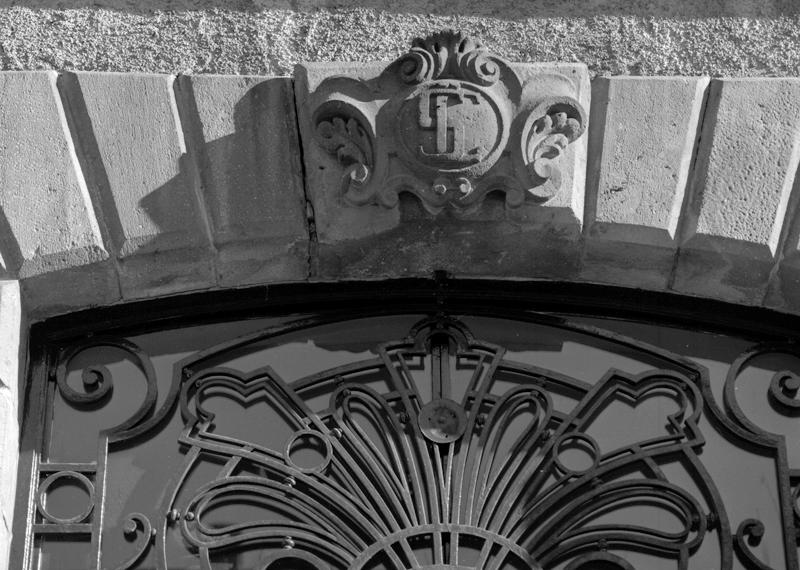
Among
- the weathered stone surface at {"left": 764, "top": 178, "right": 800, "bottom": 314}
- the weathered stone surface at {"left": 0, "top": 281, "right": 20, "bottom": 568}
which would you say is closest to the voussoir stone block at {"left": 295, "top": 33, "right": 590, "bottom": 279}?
the weathered stone surface at {"left": 764, "top": 178, "right": 800, "bottom": 314}

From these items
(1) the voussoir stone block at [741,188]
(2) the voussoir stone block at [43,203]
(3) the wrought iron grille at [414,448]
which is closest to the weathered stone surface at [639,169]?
(1) the voussoir stone block at [741,188]

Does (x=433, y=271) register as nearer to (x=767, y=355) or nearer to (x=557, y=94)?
(x=557, y=94)

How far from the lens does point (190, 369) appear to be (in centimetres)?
475

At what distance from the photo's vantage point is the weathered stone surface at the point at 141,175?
466 cm

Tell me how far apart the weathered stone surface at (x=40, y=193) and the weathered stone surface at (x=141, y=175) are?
0.05m

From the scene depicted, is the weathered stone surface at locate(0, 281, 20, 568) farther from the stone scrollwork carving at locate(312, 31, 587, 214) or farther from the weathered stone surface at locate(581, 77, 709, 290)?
the weathered stone surface at locate(581, 77, 709, 290)

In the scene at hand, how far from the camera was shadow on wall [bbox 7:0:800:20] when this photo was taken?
489 centimetres

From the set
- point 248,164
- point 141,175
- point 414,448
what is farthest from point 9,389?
point 414,448

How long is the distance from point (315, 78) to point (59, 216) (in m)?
0.71

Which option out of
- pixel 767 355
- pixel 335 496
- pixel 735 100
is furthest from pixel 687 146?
pixel 335 496

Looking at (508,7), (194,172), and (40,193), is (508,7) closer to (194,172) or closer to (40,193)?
(194,172)

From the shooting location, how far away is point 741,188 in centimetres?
467

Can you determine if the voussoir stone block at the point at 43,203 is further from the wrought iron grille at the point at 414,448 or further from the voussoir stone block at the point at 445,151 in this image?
the voussoir stone block at the point at 445,151

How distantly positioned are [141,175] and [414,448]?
940 millimetres
